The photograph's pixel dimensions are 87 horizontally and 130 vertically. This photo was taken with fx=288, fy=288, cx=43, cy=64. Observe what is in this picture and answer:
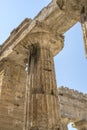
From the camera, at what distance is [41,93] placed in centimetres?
1230

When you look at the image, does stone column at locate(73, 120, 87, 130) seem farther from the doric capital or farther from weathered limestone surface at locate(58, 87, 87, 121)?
the doric capital

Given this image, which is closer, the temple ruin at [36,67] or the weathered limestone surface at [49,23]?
→ the temple ruin at [36,67]

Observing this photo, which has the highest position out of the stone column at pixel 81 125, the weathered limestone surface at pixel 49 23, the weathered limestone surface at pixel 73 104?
the weathered limestone surface at pixel 49 23

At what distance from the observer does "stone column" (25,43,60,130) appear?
455 inches

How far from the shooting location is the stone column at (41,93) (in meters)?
11.5

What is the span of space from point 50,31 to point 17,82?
13.3 feet

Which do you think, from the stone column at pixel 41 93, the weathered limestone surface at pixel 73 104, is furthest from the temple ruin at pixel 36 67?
the weathered limestone surface at pixel 73 104

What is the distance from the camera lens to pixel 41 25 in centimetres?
1412

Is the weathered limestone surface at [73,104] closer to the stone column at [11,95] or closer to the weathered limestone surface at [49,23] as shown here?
the stone column at [11,95]

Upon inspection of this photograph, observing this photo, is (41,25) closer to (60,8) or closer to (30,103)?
(60,8)

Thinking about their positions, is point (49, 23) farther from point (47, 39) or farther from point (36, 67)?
point (36, 67)

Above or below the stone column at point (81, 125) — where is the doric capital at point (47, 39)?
above

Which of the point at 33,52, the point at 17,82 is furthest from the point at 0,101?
the point at 33,52

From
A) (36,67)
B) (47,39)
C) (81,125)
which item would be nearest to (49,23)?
(47,39)
